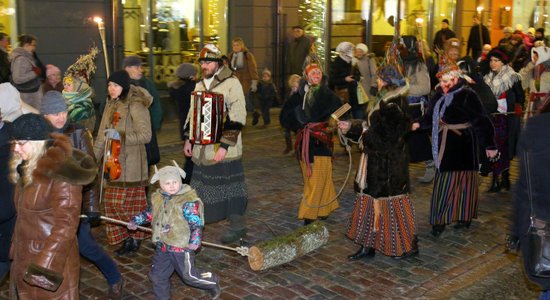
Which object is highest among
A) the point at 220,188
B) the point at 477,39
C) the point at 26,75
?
the point at 477,39

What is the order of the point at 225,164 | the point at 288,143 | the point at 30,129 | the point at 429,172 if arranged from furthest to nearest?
1. the point at 288,143
2. the point at 429,172
3. the point at 225,164
4. the point at 30,129

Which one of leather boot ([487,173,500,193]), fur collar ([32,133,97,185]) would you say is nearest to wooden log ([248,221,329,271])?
fur collar ([32,133,97,185])

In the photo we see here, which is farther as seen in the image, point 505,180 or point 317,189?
point 505,180

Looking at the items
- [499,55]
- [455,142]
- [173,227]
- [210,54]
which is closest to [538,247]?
[173,227]

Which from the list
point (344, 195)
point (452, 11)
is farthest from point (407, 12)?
point (344, 195)

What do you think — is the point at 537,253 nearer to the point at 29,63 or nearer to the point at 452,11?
the point at 29,63

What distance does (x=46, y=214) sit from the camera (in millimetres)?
4273

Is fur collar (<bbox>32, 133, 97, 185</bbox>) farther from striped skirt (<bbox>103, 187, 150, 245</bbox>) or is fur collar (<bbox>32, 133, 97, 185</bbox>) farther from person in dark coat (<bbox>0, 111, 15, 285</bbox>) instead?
striped skirt (<bbox>103, 187, 150, 245</bbox>)

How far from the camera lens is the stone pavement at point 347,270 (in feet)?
20.6

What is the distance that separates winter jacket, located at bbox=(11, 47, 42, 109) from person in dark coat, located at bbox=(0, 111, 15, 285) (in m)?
5.29

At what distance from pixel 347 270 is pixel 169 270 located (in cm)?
193

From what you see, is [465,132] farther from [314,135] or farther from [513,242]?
[513,242]

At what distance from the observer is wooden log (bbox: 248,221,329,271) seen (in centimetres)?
652

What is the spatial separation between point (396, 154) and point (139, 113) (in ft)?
8.03
